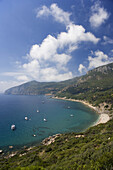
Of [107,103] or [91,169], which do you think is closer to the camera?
[91,169]

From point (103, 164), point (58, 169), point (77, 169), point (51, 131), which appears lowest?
point (51, 131)

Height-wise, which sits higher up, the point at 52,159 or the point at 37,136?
the point at 52,159

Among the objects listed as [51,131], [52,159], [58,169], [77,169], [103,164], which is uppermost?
[103,164]

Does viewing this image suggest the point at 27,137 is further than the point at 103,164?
Yes

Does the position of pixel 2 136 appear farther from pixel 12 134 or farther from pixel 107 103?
Answer: pixel 107 103

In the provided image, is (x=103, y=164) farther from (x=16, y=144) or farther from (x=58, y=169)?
(x=16, y=144)

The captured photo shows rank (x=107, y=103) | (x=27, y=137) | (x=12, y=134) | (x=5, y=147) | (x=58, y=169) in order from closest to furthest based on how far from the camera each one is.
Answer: (x=58, y=169) → (x=5, y=147) → (x=27, y=137) → (x=12, y=134) → (x=107, y=103)

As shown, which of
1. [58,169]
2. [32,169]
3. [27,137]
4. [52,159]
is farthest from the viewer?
[27,137]

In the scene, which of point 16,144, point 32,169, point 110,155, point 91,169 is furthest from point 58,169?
point 16,144

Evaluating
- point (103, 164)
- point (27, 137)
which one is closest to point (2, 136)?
point (27, 137)
